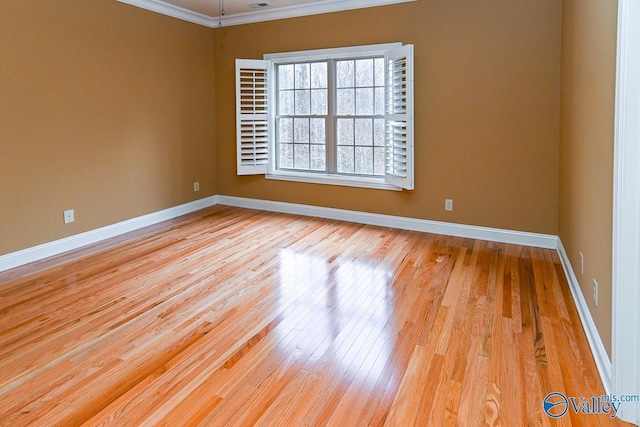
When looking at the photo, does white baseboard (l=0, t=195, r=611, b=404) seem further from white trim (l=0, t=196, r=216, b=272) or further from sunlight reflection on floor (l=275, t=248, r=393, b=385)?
sunlight reflection on floor (l=275, t=248, r=393, b=385)

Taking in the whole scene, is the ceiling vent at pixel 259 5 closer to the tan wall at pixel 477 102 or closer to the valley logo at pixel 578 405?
the tan wall at pixel 477 102

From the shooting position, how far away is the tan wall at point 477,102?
4273 mm

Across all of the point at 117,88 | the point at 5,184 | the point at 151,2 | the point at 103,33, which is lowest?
the point at 5,184

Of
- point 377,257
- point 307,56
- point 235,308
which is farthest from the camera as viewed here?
point 307,56

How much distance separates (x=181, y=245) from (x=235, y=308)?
1792 millimetres

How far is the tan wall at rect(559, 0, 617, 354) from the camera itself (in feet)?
6.98

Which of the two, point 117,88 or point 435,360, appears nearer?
point 435,360

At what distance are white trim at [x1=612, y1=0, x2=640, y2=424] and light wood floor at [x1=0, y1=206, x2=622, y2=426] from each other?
25cm

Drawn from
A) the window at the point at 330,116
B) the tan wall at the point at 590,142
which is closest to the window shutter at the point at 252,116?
the window at the point at 330,116

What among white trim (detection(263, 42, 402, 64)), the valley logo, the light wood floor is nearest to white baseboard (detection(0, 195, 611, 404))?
the light wood floor

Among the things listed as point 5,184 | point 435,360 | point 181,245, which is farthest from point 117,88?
point 435,360

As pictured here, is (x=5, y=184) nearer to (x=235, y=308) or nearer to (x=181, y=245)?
(x=181, y=245)

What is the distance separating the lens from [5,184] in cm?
388

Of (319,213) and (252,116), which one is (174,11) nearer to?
(252,116)
